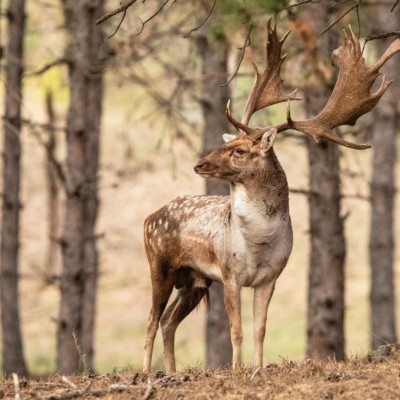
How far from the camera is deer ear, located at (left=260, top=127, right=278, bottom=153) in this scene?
911 cm

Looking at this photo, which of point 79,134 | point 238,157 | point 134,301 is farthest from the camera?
point 134,301

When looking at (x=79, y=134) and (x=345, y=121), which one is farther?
(x=79, y=134)

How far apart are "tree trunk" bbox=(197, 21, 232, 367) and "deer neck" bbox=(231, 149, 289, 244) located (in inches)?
243

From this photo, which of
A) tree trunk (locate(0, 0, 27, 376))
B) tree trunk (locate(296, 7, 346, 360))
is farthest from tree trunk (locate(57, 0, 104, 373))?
tree trunk (locate(296, 7, 346, 360))

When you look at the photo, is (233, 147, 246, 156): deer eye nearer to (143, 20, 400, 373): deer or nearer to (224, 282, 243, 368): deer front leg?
(143, 20, 400, 373): deer

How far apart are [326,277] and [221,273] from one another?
425cm

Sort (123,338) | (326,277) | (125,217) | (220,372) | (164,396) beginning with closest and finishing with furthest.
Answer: (164,396) → (220,372) → (326,277) → (123,338) → (125,217)

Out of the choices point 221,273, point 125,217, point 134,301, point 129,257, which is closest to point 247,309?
point 134,301

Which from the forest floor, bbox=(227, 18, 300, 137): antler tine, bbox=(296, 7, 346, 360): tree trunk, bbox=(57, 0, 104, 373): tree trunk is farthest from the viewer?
bbox=(57, 0, 104, 373): tree trunk

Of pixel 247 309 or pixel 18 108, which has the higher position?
pixel 18 108

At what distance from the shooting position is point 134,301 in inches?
1280

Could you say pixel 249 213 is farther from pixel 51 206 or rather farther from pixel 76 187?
pixel 51 206

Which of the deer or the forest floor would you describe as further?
the deer

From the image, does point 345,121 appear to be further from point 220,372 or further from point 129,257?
point 129,257
